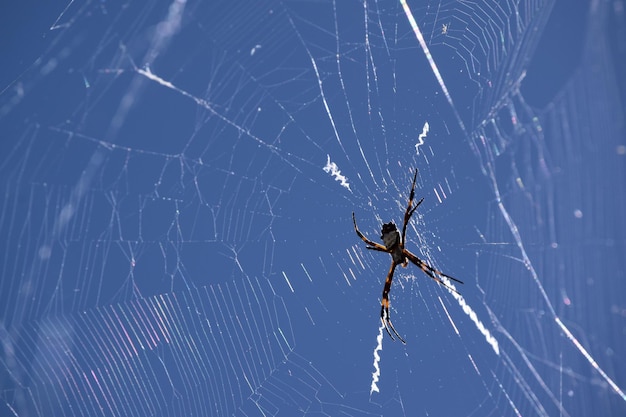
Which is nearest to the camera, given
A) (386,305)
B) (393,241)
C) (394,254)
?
(393,241)

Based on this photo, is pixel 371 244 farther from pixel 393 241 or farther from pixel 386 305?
pixel 386 305

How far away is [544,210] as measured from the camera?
20.6 feet

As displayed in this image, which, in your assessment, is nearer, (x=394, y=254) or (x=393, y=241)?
(x=393, y=241)

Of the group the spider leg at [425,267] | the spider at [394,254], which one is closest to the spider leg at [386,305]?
the spider at [394,254]

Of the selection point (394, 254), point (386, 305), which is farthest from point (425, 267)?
point (386, 305)

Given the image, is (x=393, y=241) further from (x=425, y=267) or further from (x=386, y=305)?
(x=386, y=305)

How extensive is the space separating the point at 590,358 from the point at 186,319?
5.36 metres

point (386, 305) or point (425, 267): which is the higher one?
point (425, 267)

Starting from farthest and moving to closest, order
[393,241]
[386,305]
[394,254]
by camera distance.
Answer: [386,305]
[394,254]
[393,241]

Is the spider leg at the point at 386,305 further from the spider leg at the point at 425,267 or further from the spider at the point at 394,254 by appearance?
the spider leg at the point at 425,267

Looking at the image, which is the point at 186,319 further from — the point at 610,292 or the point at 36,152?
the point at 610,292

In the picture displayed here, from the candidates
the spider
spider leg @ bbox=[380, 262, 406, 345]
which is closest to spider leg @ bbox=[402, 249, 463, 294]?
the spider

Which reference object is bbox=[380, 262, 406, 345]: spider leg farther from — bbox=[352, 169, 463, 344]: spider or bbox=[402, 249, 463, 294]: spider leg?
bbox=[402, 249, 463, 294]: spider leg

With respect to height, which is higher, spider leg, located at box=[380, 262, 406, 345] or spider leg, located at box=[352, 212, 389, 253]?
spider leg, located at box=[352, 212, 389, 253]
